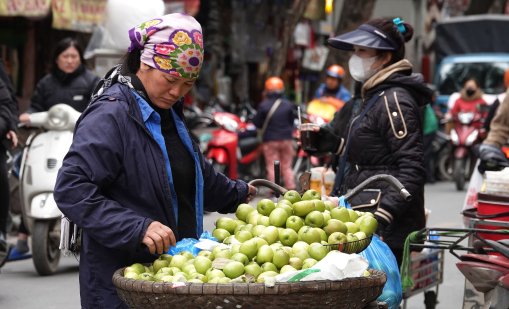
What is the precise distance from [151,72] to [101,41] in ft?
29.3

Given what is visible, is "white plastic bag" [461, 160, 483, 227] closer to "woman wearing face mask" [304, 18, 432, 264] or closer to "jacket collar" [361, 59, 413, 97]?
"woman wearing face mask" [304, 18, 432, 264]

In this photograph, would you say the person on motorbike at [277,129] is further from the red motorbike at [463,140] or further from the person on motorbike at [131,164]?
the person on motorbike at [131,164]

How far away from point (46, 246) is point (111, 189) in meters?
5.62

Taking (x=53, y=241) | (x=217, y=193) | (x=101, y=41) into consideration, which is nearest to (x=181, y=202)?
(x=217, y=193)

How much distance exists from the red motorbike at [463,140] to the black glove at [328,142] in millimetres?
13660

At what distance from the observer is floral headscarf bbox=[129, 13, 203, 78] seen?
457cm

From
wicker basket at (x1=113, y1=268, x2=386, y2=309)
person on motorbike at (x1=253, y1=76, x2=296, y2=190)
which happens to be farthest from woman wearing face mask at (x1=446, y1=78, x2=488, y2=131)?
wicker basket at (x1=113, y1=268, x2=386, y2=309)

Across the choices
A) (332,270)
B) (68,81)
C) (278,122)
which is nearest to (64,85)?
(68,81)

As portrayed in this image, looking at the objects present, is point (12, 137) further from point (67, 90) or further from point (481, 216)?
point (481, 216)

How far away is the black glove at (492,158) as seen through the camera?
782 cm

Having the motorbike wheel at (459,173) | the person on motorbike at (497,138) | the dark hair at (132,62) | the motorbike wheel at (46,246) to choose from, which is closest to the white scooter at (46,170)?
the motorbike wheel at (46,246)

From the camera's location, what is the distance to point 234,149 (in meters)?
17.4

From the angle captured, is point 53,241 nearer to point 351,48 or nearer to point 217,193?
point 351,48

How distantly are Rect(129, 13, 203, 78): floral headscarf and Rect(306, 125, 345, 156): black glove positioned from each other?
2.40m
